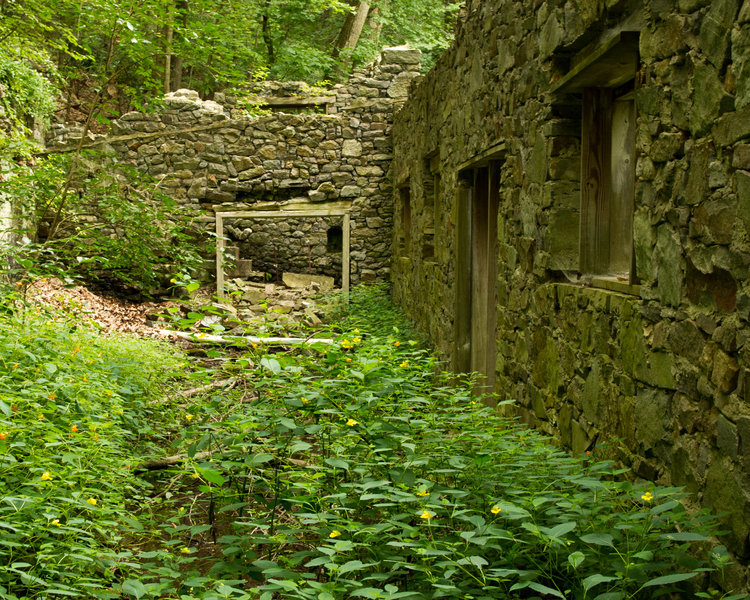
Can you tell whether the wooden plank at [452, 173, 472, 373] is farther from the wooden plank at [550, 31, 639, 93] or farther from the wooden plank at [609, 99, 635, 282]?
the wooden plank at [609, 99, 635, 282]

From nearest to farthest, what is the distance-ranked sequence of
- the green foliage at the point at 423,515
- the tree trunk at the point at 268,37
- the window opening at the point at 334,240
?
the green foliage at the point at 423,515 < the window opening at the point at 334,240 < the tree trunk at the point at 268,37

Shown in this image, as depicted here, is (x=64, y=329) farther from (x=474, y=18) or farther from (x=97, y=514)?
(x=474, y=18)

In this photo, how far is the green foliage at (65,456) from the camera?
2760mm

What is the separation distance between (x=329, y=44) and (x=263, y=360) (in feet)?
66.7

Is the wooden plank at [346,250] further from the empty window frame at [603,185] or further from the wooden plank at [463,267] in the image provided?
the empty window frame at [603,185]

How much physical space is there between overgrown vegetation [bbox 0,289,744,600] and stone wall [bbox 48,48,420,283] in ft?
26.4

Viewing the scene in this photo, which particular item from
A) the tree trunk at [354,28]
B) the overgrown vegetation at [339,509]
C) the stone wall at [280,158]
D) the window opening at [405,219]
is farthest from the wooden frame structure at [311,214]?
the overgrown vegetation at [339,509]

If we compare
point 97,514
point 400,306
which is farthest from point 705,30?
point 400,306

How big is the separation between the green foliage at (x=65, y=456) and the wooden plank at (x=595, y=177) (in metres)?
2.46

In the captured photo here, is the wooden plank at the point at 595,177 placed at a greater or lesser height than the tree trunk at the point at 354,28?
lesser

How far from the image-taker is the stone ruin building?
1.94 m

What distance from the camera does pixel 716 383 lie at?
6.50 ft

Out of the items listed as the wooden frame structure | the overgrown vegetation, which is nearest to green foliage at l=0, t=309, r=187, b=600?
the overgrown vegetation

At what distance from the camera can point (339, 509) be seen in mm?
2885
